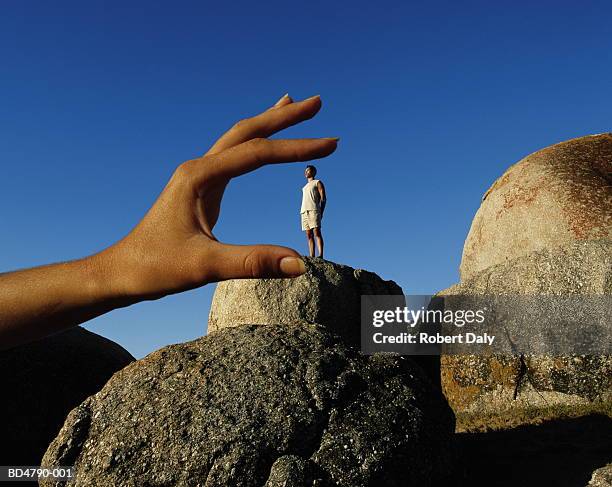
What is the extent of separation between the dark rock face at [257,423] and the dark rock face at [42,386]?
4.06m

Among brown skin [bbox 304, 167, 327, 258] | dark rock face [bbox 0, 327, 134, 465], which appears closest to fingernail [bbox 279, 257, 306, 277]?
dark rock face [bbox 0, 327, 134, 465]

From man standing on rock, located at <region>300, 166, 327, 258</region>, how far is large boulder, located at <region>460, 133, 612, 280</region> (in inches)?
141

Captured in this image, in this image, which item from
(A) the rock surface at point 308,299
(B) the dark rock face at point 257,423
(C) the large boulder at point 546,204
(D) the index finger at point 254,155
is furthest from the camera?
(C) the large boulder at point 546,204

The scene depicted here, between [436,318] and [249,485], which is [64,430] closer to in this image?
[249,485]

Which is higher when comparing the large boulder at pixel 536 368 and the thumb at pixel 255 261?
the large boulder at pixel 536 368

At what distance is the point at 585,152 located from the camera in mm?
12836

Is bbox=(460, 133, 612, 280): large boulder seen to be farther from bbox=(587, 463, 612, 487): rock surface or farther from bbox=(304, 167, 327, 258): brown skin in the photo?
bbox=(587, 463, 612, 487): rock surface

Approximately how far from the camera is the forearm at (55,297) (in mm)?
1412

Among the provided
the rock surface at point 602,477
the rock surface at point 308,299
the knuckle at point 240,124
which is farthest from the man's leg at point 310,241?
the knuckle at point 240,124

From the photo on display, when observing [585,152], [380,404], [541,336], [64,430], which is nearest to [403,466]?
[380,404]

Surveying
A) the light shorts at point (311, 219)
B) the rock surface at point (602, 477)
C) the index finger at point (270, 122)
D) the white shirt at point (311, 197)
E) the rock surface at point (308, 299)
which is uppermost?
the white shirt at point (311, 197)

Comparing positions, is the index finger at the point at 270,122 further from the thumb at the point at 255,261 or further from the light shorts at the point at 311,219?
the light shorts at the point at 311,219

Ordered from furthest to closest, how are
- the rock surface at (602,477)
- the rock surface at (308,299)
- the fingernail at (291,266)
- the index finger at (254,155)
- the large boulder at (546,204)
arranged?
1. the large boulder at (546,204)
2. the rock surface at (308,299)
3. the rock surface at (602,477)
4. the index finger at (254,155)
5. the fingernail at (291,266)

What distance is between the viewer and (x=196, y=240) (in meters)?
1.41
